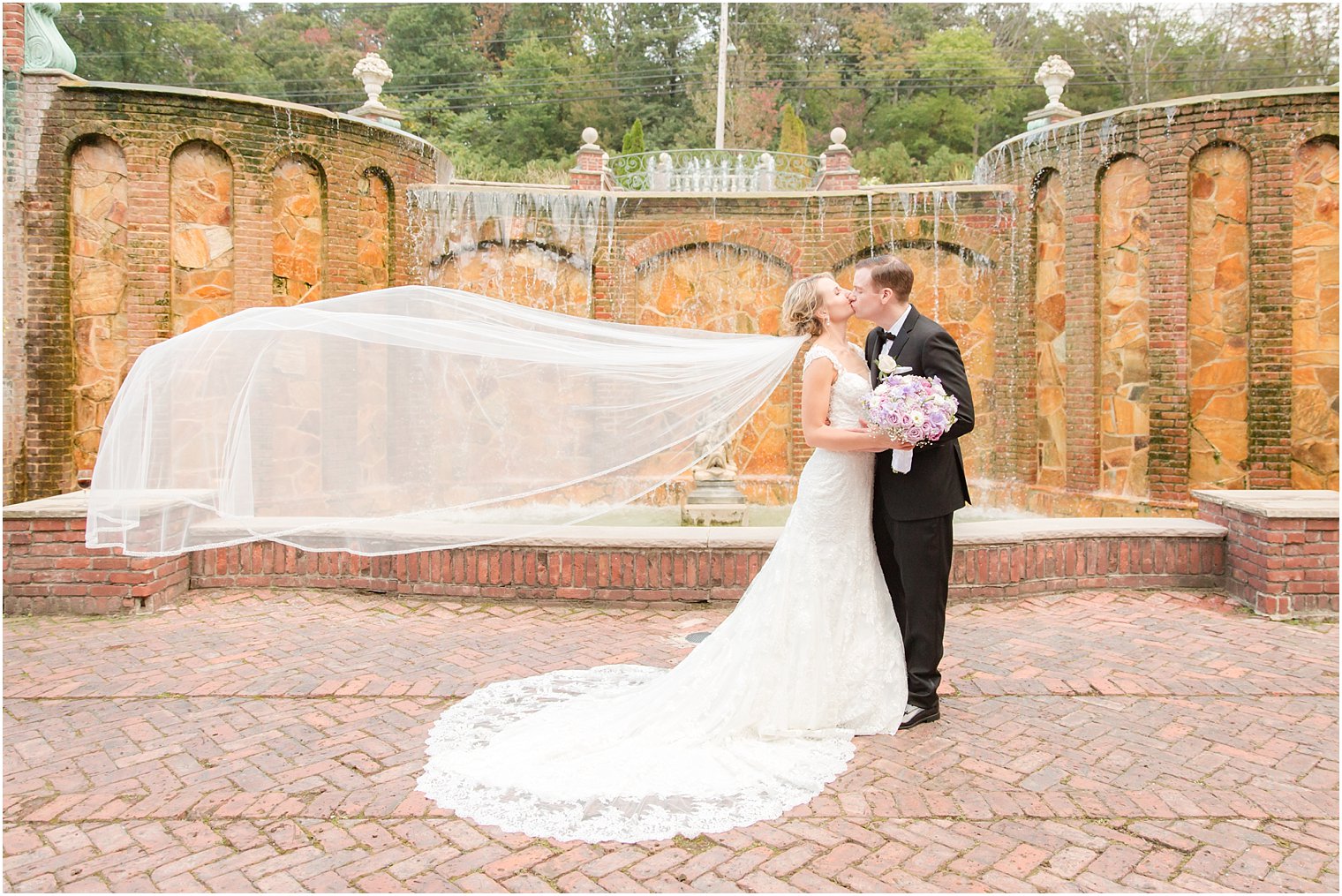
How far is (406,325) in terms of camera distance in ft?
14.8

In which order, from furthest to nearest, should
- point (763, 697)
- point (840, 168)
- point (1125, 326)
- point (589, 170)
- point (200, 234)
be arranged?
point (840, 168) < point (589, 170) < point (1125, 326) < point (200, 234) < point (763, 697)

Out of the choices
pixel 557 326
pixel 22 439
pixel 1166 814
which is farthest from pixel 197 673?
pixel 22 439

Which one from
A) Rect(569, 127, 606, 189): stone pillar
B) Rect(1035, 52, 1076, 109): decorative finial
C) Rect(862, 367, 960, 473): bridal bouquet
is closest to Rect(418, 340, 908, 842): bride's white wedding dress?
Rect(862, 367, 960, 473): bridal bouquet

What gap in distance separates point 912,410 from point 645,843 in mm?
2000

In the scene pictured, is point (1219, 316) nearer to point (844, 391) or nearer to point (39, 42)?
point (844, 391)

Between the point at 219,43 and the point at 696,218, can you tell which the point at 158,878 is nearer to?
the point at 696,218

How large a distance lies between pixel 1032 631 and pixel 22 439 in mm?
9915

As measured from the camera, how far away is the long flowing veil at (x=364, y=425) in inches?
168

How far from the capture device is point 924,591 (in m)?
4.09

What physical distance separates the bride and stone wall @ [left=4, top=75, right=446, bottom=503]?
745cm

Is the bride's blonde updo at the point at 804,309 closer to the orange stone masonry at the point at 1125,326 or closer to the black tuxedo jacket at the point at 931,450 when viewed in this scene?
the black tuxedo jacket at the point at 931,450

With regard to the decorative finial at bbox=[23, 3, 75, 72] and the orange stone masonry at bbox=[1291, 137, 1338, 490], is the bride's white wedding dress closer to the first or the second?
the orange stone masonry at bbox=[1291, 137, 1338, 490]

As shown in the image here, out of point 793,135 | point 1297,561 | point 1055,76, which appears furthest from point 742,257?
point 793,135

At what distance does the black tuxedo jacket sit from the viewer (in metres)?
4.02
